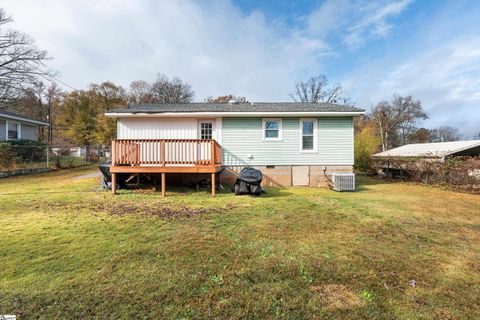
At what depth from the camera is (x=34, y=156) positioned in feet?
48.5

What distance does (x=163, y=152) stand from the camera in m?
8.12

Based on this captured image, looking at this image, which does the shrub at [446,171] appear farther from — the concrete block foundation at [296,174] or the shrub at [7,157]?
the shrub at [7,157]

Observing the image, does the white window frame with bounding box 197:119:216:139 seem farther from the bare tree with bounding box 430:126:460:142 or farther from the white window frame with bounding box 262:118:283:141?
the bare tree with bounding box 430:126:460:142

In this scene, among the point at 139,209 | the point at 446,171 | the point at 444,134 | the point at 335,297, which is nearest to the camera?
the point at 335,297

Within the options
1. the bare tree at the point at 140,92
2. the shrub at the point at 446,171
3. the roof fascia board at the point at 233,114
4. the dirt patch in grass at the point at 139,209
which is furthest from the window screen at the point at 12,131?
the shrub at the point at 446,171

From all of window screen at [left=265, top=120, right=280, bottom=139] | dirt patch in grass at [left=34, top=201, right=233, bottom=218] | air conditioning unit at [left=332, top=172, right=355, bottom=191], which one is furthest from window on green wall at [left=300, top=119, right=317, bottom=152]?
dirt patch in grass at [left=34, top=201, right=233, bottom=218]

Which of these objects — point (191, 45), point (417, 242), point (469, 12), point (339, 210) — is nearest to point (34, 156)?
point (191, 45)

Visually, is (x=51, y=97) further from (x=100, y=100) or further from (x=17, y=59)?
(x=17, y=59)

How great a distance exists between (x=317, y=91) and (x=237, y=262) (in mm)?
34829

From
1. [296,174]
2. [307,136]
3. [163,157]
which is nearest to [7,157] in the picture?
[163,157]

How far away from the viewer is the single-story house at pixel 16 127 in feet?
57.8

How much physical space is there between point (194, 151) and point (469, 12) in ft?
43.5

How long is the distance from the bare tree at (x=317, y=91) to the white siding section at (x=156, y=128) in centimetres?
2694

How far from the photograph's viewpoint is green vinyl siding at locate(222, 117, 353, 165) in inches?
403
